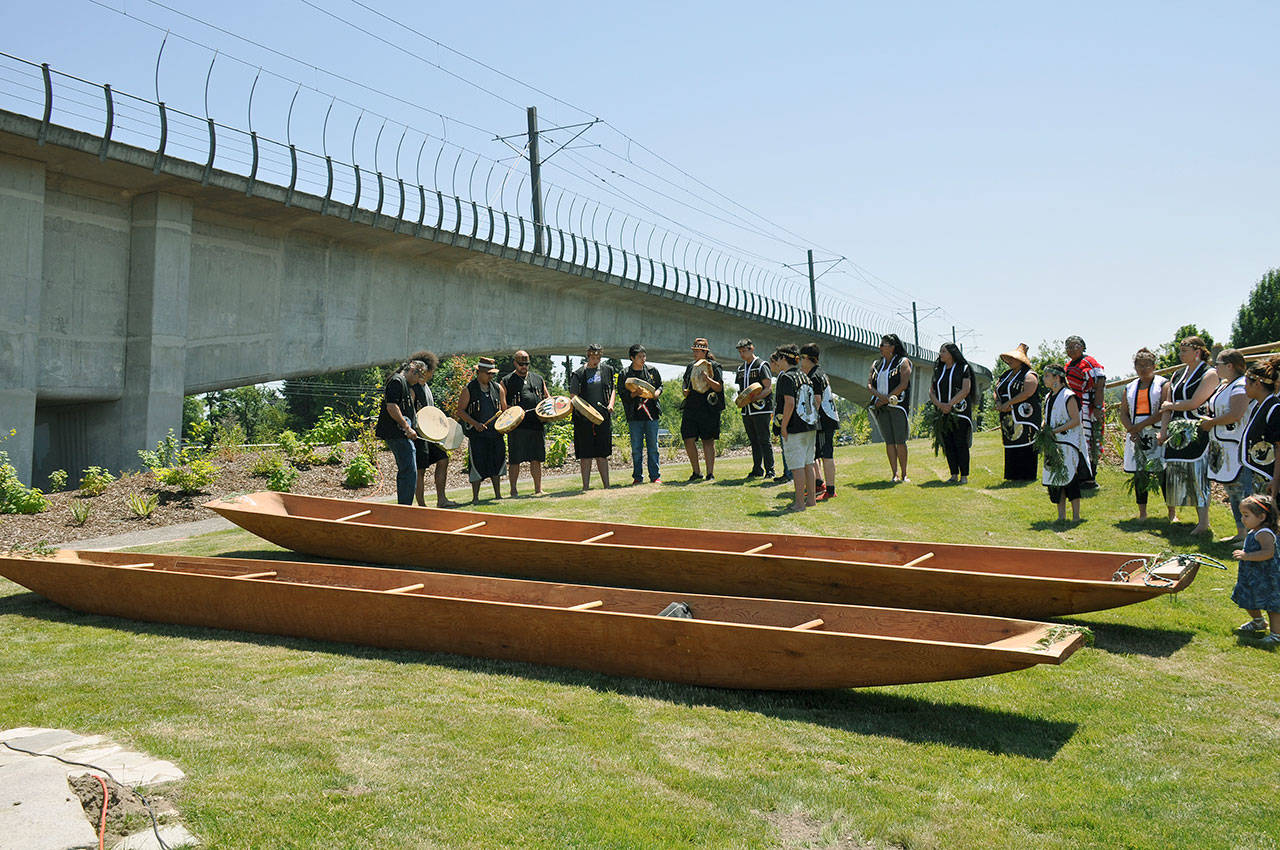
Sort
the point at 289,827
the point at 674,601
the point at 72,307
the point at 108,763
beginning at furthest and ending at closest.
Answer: the point at 72,307
the point at 674,601
the point at 108,763
the point at 289,827

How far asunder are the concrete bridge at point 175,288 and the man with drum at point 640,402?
9375 mm

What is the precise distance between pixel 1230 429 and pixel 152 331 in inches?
668

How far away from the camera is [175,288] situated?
61.6 ft

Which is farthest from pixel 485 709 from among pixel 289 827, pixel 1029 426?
pixel 1029 426

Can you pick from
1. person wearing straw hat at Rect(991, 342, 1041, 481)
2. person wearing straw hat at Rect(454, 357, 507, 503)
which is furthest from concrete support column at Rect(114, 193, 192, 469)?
person wearing straw hat at Rect(991, 342, 1041, 481)

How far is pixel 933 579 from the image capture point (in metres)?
6.88

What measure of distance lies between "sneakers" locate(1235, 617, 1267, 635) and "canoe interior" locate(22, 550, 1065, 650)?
2.08m

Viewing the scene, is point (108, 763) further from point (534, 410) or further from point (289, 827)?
point (534, 410)

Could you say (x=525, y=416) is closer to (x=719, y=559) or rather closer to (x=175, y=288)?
(x=719, y=559)

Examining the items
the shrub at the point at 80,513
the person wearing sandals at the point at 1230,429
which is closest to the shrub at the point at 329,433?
the shrub at the point at 80,513

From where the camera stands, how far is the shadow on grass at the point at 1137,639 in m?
6.32

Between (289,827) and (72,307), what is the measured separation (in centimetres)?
1645

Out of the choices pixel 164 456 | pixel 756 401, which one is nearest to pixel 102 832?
pixel 756 401

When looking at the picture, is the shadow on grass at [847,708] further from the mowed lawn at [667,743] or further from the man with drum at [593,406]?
the man with drum at [593,406]
